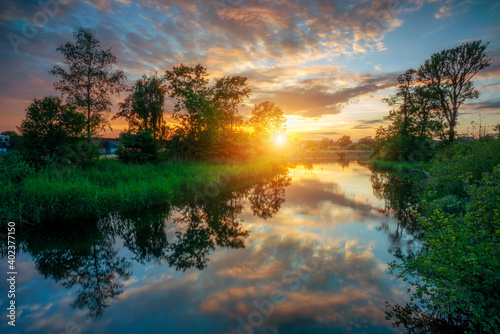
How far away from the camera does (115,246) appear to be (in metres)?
7.05

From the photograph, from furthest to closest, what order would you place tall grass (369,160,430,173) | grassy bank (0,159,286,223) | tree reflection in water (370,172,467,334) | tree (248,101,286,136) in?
tree (248,101,286,136), tall grass (369,160,430,173), grassy bank (0,159,286,223), tree reflection in water (370,172,467,334)

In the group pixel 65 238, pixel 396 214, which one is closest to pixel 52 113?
pixel 65 238

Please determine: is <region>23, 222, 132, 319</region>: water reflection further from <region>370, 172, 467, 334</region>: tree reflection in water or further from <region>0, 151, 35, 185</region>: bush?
<region>370, 172, 467, 334</region>: tree reflection in water

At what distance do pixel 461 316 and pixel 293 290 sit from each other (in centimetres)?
306

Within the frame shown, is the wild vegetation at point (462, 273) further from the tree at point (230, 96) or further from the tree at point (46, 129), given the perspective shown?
the tree at point (230, 96)

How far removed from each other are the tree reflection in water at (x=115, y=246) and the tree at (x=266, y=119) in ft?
122

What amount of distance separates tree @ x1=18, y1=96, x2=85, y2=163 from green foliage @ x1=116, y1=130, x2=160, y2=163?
3.71m

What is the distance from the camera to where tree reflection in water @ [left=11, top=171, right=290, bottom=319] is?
5228mm

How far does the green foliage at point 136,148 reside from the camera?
54.6 feet

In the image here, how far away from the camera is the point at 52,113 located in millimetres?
12352

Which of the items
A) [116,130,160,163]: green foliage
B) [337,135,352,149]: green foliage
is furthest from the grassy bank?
[337,135,352,149]: green foliage

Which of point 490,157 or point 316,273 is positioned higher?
point 490,157

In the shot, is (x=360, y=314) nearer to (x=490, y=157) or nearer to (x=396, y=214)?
(x=396, y=214)

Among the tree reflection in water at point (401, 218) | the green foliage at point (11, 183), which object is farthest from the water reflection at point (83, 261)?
the tree reflection in water at point (401, 218)
